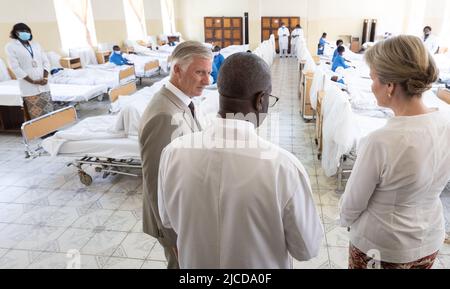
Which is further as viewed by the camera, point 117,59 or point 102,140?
point 117,59

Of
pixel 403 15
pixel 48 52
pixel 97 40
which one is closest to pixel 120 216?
pixel 48 52

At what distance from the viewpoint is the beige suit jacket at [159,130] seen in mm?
1488

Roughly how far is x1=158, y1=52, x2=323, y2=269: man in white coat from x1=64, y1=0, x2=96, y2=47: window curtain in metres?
8.90

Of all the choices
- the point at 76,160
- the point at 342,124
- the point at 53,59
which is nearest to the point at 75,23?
the point at 53,59

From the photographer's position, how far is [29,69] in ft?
14.3

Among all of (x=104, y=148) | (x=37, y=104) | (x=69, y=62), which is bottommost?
(x=104, y=148)

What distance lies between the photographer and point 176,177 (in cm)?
103

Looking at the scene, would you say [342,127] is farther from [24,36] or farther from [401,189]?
[24,36]

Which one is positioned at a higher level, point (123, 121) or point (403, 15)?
point (403, 15)

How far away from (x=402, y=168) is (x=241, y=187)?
58 centimetres

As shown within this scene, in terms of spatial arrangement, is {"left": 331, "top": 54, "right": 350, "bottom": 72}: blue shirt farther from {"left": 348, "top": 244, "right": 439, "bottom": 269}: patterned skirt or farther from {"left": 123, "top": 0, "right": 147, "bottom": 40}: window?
{"left": 123, "top": 0, "right": 147, "bottom": 40}: window

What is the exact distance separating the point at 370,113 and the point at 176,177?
121 inches

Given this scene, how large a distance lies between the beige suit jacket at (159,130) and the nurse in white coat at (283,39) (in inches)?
452
